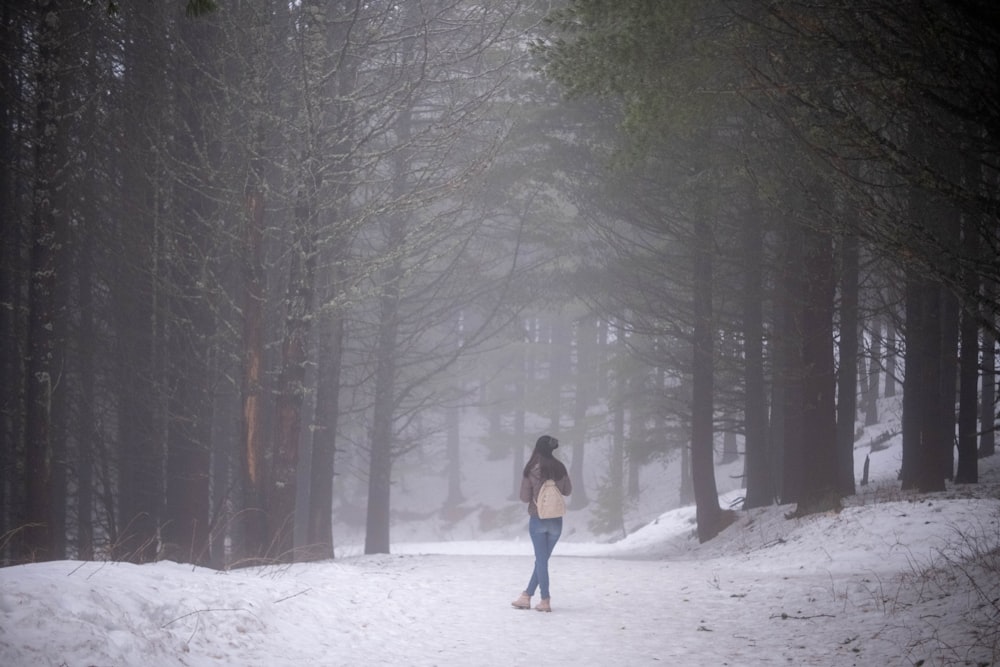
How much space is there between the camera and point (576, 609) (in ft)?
30.5

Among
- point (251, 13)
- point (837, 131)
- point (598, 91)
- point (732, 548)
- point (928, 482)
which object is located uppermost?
point (251, 13)

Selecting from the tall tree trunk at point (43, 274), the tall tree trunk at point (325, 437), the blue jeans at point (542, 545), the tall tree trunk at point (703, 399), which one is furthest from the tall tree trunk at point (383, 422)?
the blue jeans at point (542, 545)

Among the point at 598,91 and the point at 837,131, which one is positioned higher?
the point at 598,91

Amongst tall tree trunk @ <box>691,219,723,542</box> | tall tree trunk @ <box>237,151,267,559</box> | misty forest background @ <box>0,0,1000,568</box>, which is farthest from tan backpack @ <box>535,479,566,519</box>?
tall tree trunk @ <box>691,219,723,542</box>

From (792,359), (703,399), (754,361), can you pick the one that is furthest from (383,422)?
(792,359)

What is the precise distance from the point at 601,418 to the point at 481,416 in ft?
64.1

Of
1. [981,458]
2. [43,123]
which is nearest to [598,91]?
[43,123]

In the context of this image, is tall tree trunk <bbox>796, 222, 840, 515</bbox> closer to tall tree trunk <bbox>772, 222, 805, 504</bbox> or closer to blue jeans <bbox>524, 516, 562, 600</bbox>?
tall tree trunk <bbox>772, 222, 805, 504</bbox>

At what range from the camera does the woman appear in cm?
930

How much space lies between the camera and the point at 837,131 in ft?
22.2

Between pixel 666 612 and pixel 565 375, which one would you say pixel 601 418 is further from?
pixel 666 612

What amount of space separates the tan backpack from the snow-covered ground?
114 cm

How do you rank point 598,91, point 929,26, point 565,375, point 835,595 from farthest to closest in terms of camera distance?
point 565,375, point 598,91, point 835,595, point 929,26

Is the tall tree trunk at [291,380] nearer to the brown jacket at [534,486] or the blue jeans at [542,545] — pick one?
the brown jacket at [534,486]
